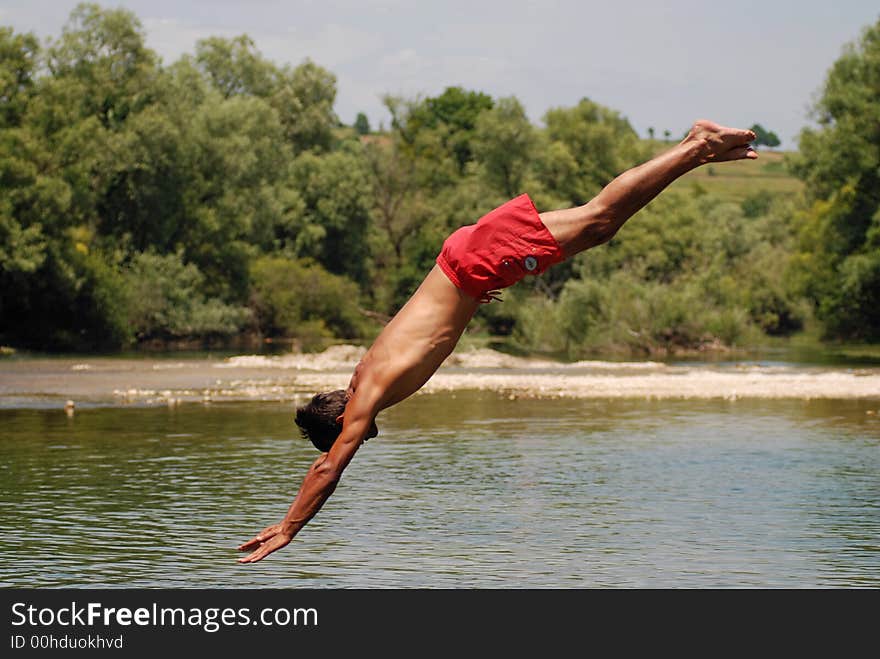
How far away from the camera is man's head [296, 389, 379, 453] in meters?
10.6

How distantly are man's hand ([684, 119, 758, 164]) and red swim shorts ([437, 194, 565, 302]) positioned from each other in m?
1.40

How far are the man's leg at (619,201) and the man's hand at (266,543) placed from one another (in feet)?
9.51

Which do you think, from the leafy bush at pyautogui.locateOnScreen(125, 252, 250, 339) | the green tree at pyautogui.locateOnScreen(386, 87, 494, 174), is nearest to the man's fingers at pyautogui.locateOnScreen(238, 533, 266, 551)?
the leafy bush at pyautogui.locateOnScreen(125, 252, 250, 339)

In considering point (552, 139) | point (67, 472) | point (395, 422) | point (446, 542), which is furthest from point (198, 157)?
point (446, 542)

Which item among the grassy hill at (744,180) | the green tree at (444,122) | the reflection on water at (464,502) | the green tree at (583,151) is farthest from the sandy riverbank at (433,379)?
the grassy hill at (744,180)

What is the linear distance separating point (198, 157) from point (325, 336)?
1266 centimetres

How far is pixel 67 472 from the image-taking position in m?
21.4

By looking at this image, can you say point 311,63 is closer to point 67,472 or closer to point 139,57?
point 139,57

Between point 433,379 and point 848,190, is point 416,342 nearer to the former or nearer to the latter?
point 433,379

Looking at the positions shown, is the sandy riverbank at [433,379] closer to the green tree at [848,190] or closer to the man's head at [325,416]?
the green tree at [848,190]

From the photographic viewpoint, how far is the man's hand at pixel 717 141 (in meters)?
10.6

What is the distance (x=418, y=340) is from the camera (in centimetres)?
1019

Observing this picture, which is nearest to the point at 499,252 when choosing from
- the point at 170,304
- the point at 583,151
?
the point at 170,304

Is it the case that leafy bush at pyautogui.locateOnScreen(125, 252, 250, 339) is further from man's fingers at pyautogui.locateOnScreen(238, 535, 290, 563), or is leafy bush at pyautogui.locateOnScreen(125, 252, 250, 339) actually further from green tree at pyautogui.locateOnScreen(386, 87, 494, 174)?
man's fingers at pyautogui.locateOnScreen(238, 535, 290, 563)
